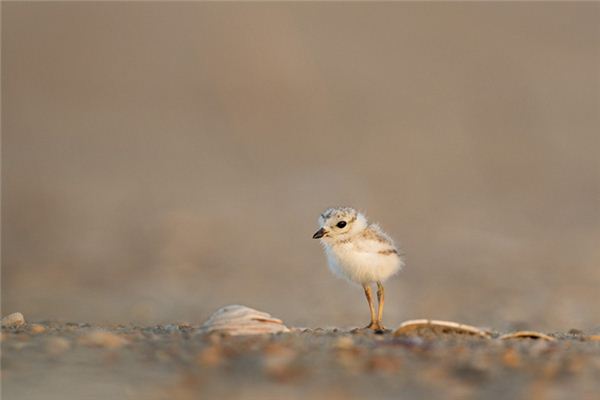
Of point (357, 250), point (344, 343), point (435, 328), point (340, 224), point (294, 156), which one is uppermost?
point (294, 156)

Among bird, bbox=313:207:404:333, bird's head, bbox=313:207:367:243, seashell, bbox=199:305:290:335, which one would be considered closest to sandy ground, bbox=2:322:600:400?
seashell, bbox=199:305:290:335

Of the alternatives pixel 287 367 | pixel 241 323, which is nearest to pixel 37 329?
pixel 241 323

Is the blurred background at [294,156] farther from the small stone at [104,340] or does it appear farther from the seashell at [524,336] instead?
the small stone at [104,340]

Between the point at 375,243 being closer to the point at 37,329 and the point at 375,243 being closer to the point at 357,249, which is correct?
the point at 357,249

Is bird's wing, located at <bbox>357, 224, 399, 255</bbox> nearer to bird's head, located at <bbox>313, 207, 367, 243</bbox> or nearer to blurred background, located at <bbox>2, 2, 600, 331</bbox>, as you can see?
bird's head, located at <bbox>313, 207, 367, 243</bbox>

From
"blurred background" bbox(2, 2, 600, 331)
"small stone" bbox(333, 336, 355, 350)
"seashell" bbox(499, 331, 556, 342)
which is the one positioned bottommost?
"small stone" bbox(333, 336, 355, 350)

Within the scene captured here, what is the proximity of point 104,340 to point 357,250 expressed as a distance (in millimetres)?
1868

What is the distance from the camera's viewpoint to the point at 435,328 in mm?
4906

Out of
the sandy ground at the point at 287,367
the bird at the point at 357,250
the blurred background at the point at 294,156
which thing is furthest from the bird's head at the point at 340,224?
the blurred background at the point at 294,156

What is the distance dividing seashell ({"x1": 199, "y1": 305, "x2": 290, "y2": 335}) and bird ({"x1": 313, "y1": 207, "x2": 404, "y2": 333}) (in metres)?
Answer: 0.94

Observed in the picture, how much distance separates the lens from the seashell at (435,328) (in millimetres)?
4797

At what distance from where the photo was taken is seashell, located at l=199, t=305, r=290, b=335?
4.84 m

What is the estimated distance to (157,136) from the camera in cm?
2219

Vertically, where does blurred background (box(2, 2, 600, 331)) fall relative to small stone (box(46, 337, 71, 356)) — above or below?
above
